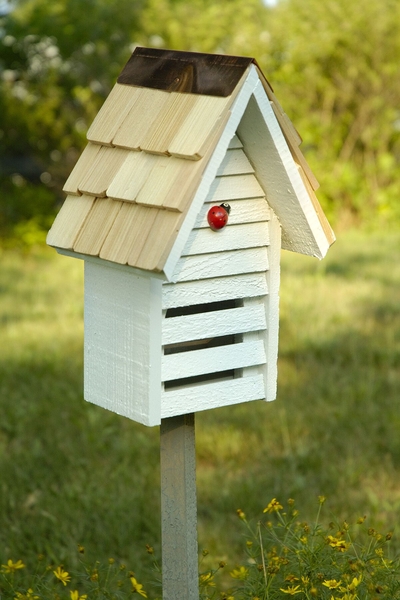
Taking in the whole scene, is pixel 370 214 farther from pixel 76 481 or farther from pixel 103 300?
pixel 103 300

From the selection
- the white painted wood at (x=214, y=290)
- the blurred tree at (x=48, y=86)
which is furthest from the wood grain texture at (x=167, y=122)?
the blurred tree at (x=48, y=86)

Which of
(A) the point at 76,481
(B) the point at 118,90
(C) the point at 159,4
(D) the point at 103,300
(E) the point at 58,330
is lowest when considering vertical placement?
(A) the point at 76,481

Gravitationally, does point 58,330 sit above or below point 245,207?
below

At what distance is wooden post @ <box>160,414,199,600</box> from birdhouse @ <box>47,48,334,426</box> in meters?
0.11

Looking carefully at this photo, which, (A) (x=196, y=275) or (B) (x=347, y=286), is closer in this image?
(A) (x=196, y=275)

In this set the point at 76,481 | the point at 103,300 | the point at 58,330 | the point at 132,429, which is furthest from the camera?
the point at 58,330

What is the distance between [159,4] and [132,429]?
6.86 m

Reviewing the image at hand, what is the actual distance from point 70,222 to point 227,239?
0.38 m

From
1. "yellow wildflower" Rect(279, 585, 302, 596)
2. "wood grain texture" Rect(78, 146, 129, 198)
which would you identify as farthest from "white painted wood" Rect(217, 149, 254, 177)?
"yellow wildflower" Rect(279, 585, 302, 596)

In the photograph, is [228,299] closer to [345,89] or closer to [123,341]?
[123,341]

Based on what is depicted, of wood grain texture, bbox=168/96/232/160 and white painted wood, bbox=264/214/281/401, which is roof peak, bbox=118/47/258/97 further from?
white painted wood, bbox=264/214/281/401

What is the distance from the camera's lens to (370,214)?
31.5ft

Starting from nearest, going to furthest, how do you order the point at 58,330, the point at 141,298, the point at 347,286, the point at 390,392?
the point at 141,298 → the point at 390,392 → the point at 58,330 → the point at 347,286

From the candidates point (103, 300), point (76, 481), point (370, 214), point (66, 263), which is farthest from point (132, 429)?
point (370, 214)
